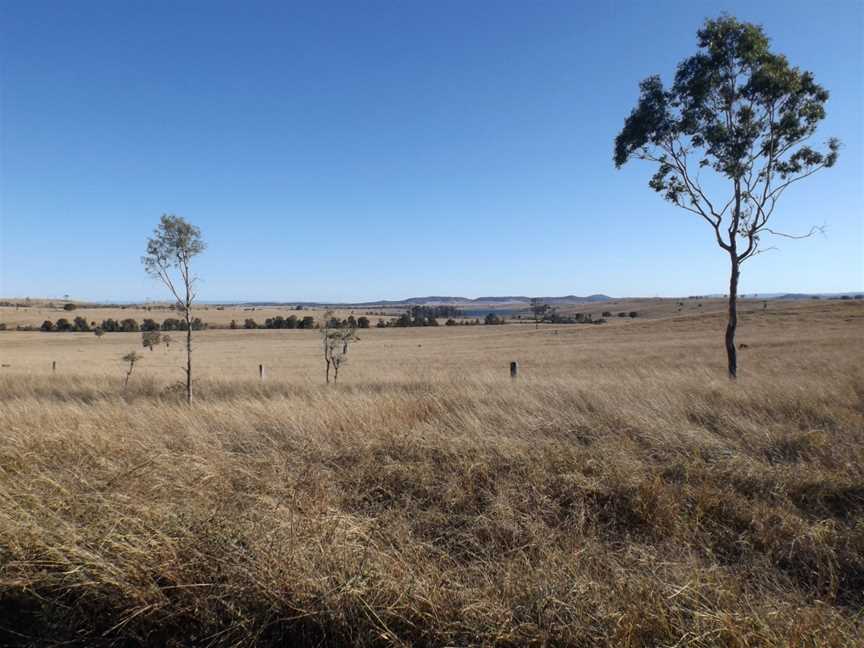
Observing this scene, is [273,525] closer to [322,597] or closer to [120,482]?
[322,597]

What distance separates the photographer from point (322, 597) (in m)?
2.42

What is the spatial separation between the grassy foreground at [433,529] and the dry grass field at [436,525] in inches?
0.7

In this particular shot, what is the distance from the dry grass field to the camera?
2346 millimetres

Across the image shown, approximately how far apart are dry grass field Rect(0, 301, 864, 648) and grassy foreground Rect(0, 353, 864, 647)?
2 cm

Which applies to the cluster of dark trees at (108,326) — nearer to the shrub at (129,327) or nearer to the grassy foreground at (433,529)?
the shrub at (129,327)

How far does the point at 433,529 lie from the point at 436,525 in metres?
0.07

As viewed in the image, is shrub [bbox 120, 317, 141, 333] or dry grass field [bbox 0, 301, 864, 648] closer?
dry grass field [bbox 0, 301, 864, 648]

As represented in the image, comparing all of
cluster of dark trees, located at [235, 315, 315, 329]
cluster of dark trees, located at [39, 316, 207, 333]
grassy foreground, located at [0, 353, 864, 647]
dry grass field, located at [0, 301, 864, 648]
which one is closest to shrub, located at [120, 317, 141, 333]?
cluster of dark trees, located at [39, 316, 207, 333]

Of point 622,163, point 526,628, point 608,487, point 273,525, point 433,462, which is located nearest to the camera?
point 526,628

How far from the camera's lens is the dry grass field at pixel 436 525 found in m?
2.35

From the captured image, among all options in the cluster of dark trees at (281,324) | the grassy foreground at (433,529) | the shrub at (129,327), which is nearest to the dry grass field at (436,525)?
the grassy foreground at (433,529)

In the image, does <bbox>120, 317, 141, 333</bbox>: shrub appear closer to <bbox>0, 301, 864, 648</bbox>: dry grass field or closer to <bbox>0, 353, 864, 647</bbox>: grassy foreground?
<bbox>0, 301, 864, 648</bbox>: dry grass field

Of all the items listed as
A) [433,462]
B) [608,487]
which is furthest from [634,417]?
[433,462]

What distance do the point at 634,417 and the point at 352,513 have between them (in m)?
3.60
